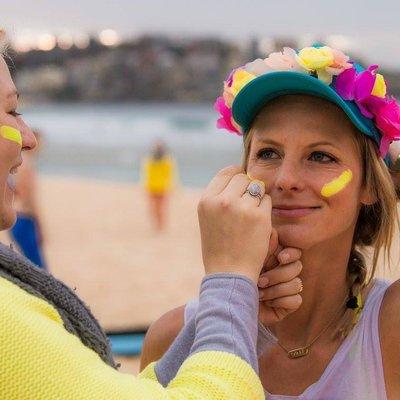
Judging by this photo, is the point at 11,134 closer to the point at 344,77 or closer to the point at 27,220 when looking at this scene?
the point at 344,77

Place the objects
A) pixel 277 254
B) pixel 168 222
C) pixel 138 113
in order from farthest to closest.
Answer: pixel 138 113 < pixel 168 222 < pixel 277 254

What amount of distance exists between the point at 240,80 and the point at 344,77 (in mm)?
198

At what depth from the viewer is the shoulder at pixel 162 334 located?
156 centimetres

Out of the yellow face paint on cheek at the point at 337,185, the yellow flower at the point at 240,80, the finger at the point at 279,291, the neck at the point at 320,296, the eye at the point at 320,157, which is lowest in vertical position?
the neck at the point at 320,296

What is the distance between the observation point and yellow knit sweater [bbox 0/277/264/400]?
2.53 ft

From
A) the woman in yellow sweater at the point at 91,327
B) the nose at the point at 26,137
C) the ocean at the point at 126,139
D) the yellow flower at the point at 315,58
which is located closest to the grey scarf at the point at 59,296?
the woman in yellow sweater at the point at 91,327

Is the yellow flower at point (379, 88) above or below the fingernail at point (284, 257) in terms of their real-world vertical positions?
Answer: above

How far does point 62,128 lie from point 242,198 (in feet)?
167

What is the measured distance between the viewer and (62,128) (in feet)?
167

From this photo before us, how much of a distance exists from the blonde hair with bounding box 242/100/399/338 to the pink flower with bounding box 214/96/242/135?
7 centimetres

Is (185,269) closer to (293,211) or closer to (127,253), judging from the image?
(127,253)

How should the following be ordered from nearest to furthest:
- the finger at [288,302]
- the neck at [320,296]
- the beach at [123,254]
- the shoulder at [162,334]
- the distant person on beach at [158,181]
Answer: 1. the finger at [288,302]
2. the neck at [320,296]
3. the shoulder at [162,334]
4. the beach at [123,254]
5. the distant person on beach at [158,181]

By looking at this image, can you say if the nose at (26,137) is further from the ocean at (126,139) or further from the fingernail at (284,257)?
the ocean at (126,139)

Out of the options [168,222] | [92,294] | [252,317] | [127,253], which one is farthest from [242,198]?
[168,222]
